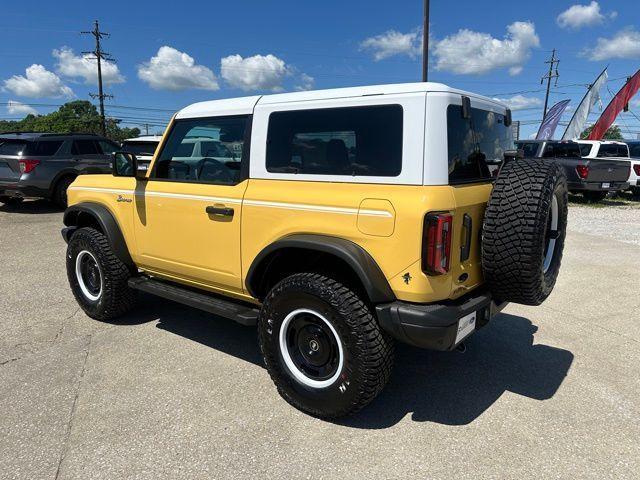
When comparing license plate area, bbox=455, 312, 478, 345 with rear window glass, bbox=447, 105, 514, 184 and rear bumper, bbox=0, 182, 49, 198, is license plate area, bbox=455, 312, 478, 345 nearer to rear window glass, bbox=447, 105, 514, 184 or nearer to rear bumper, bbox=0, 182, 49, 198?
rear window glass, bbox=447, 105, 514, 184

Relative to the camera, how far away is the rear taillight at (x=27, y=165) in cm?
1027

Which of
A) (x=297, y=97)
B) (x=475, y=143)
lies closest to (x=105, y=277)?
(x=297, y=97)

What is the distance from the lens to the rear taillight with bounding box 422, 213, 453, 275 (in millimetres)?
2480

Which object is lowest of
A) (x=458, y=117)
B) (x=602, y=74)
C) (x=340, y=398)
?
(x=340, y=398)

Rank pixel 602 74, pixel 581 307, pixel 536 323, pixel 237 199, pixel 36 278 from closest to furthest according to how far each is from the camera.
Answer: pixel 237 199 < pixel 536 323 < pixel 581 307 < pixel 36 278 < pixel 602 74

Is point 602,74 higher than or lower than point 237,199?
higher

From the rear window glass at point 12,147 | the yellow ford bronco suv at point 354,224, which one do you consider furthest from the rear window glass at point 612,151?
the rear window glass at point 12,147

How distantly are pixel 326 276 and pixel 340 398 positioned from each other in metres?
0.73

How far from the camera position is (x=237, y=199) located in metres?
3.28

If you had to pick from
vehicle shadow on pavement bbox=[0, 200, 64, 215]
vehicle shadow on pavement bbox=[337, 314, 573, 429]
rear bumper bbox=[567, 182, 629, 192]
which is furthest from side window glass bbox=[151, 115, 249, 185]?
rear bumper bbox=[567, 182, 629, 192]

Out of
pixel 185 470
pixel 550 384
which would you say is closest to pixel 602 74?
pixel 550 384

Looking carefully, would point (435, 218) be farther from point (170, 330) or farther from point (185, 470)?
point (170, 330)

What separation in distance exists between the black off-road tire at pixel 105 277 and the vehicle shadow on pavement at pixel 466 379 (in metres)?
2.50

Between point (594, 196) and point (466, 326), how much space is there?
44.9 ft
